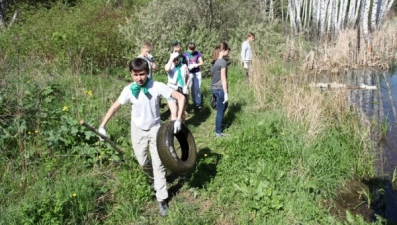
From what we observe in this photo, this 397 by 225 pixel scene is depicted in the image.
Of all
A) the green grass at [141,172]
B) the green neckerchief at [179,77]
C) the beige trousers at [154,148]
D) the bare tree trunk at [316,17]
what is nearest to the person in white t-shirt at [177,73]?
the green neckerchief at [179,77]

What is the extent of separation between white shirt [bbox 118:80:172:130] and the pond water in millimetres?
3103

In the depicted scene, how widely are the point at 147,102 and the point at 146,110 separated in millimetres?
91

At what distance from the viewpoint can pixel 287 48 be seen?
1345 cm

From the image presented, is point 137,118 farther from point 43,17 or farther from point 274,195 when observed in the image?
point 43,17

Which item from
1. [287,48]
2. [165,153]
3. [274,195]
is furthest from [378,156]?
[287,48]

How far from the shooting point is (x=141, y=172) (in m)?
4.11

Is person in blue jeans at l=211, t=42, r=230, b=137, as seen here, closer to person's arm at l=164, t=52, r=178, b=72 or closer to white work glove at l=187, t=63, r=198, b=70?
person's arm at l=164, t=52, r=178, b=72

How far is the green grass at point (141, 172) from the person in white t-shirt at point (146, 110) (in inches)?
17.6

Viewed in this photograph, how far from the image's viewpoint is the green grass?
3.55m

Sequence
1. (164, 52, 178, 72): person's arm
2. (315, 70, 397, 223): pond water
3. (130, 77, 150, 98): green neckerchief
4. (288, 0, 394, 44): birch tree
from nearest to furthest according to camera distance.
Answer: (130, 77, 150, 98): green neckerchief → (315, 70, 397, 223): pond water → (164, 52, 178, 72): person's arm → (288, 0, 394, 44): birch tree

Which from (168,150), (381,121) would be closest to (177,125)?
(168,150)

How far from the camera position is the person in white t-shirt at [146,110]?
338cm

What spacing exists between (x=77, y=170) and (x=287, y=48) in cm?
1130

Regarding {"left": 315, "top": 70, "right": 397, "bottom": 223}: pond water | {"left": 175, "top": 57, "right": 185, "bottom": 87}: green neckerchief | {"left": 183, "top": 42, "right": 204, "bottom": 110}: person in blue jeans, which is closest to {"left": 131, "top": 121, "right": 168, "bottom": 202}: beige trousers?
{"left": 175, "top": 57, "right": 185, "bottom": 87}: green neckerchief
